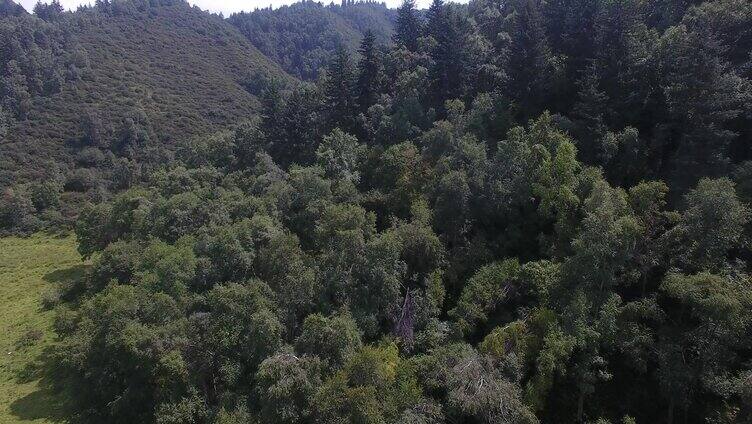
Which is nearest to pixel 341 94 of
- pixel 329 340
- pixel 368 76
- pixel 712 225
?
pixel 368 76

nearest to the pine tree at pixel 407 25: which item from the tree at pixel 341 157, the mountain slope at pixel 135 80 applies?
the tree at pixel 341 157

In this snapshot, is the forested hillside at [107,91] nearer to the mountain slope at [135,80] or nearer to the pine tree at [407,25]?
the mountain slope at [135,80]

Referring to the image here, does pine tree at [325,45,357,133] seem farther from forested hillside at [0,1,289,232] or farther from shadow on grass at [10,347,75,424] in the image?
forested hillside at [0,1,289,232]

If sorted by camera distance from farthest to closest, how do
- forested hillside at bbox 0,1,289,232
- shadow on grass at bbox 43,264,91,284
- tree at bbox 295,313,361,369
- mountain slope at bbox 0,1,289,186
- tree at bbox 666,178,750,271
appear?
mountain slope at bbox 0,1,289,186
forested hillside at bbox 0,1,289,232
shadow on grass at bbox 43,264,91,284
tree at bbox 295,313,361,369
tree at bbox 666,178,750,271

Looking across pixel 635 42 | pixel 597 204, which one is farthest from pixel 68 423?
pixel 635 42

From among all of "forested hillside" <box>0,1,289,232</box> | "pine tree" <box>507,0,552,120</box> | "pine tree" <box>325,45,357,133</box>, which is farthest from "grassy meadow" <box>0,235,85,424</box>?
"pine tree" <box>507,0,552,120</box>

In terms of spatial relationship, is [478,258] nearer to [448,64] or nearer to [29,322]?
[448,64]
